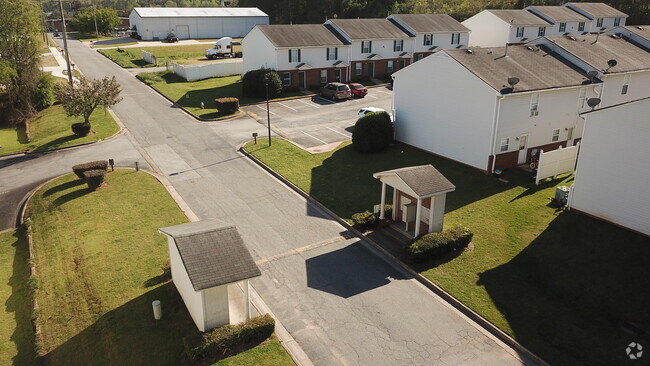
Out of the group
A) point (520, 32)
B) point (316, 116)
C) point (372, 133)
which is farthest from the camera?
point (520, 32)

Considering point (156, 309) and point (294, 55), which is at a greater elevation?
point (294, 55)

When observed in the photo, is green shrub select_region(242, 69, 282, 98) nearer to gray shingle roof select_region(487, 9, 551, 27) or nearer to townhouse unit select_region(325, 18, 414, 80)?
townhouse unit select_region(325, 18, 414, 80)

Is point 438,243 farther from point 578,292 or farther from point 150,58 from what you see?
point 150,58

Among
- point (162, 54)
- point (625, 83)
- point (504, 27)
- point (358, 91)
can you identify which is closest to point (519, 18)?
point (504, 27)

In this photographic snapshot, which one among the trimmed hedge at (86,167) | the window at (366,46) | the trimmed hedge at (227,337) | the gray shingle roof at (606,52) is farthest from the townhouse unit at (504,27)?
the trimmed hedge at (227,337)

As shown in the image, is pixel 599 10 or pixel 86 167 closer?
pixel 86 167

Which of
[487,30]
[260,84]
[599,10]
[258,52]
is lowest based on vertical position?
[260,84]
